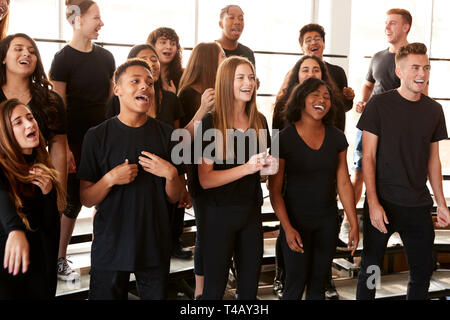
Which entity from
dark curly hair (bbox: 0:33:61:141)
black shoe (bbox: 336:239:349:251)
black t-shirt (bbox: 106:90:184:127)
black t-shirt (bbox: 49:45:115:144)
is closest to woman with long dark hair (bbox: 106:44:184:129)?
black t-shirt (bbox: 106:90:184:127)

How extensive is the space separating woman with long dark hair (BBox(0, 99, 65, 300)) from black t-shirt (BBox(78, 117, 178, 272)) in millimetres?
170

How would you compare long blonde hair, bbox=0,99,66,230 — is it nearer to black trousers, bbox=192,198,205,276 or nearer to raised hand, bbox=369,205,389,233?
black trousers, bbox=192,198,205,276

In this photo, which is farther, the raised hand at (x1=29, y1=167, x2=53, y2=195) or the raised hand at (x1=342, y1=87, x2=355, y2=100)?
the raised hand at (x1=342, y1=87, x2=355, y2=100)

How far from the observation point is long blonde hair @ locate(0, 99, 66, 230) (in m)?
2.08

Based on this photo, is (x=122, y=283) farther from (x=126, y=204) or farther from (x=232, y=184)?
(x=232, y=184)

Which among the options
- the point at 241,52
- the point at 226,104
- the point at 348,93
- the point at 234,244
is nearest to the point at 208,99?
the point at 226,104

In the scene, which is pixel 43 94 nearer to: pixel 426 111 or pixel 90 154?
pixel 90 154

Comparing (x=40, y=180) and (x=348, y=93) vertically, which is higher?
(x=348, y=93)

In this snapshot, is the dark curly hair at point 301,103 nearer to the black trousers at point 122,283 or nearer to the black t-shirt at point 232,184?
the black t-shirt at point 232,184

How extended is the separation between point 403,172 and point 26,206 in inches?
68.4

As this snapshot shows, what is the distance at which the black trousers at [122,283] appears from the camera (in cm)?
229

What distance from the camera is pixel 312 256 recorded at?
8.77 feet

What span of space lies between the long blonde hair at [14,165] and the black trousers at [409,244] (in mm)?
1531

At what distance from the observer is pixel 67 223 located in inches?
116
